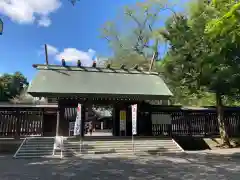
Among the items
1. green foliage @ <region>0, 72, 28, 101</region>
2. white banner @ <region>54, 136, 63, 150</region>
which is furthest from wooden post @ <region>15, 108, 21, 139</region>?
green foliage @ <region>0, 72, 28, 101</region>

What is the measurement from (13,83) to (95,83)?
40.5m

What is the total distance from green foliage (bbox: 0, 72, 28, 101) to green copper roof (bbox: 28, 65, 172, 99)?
32.2 m

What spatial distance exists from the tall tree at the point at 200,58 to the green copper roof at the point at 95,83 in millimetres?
1718

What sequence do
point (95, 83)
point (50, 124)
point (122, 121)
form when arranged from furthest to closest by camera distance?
point (122, 121)
point (50, 124)
point (95, 83)

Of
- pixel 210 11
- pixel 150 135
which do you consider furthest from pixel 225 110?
pixel 210 11

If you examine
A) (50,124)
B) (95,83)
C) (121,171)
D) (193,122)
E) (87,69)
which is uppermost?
(87,69)

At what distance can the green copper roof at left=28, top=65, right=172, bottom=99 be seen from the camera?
51.5ft

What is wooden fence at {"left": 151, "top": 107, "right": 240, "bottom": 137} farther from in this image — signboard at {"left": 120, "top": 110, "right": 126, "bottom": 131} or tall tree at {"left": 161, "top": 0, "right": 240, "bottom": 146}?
signboard at {"left": 120, "top": 110, "right": 126, "bottom": 131}

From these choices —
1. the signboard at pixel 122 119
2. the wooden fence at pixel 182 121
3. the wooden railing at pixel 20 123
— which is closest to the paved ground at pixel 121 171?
the wooden railing at pixel 20 123

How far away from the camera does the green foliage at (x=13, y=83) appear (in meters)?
47.3

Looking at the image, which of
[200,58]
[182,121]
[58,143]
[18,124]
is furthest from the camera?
[182,121]

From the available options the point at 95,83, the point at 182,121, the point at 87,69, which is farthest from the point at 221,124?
the point at 87,69

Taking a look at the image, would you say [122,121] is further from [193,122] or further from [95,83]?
[193,122]

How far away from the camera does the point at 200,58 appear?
50.3 ft
